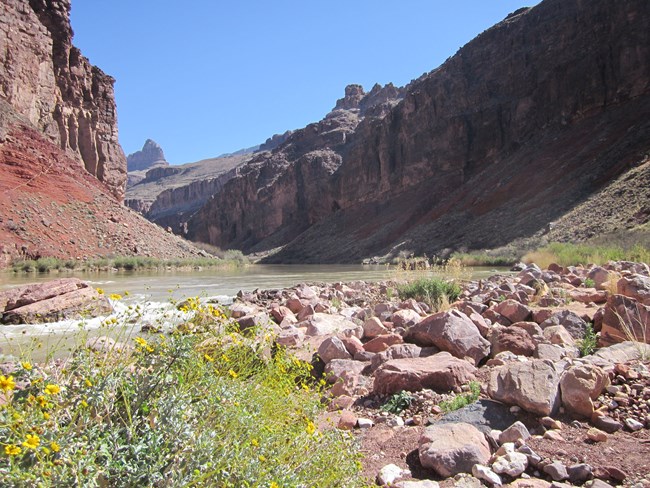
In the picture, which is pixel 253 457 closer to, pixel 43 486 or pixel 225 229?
pixel 43 486

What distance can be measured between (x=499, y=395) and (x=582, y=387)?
59 centimetres

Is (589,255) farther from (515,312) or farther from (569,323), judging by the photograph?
(569,323)

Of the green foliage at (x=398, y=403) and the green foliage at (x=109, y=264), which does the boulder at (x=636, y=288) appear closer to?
the green foliage at (x=398, y=403)

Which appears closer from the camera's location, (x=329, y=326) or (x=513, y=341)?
(x=513, y=341)

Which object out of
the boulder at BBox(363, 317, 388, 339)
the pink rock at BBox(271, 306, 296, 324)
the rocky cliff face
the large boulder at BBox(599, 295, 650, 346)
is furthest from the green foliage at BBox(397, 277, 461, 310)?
the rocky cliff face

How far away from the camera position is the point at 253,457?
84.4 inches

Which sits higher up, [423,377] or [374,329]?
[374,329]

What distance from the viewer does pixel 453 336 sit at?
503 cm

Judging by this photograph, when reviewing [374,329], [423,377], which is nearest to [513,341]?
[423,377]

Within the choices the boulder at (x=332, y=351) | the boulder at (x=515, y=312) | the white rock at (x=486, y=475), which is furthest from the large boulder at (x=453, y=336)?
the white rock at (x=486, y=475)

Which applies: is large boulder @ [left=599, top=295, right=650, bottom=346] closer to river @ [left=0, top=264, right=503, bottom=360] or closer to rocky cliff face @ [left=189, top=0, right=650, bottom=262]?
river @ [left=0, top=264, right=503, bottom=360]

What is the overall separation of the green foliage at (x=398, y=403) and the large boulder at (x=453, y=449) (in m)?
0.83

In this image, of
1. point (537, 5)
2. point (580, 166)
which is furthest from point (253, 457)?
point (537, 5)

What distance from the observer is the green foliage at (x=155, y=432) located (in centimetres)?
164
